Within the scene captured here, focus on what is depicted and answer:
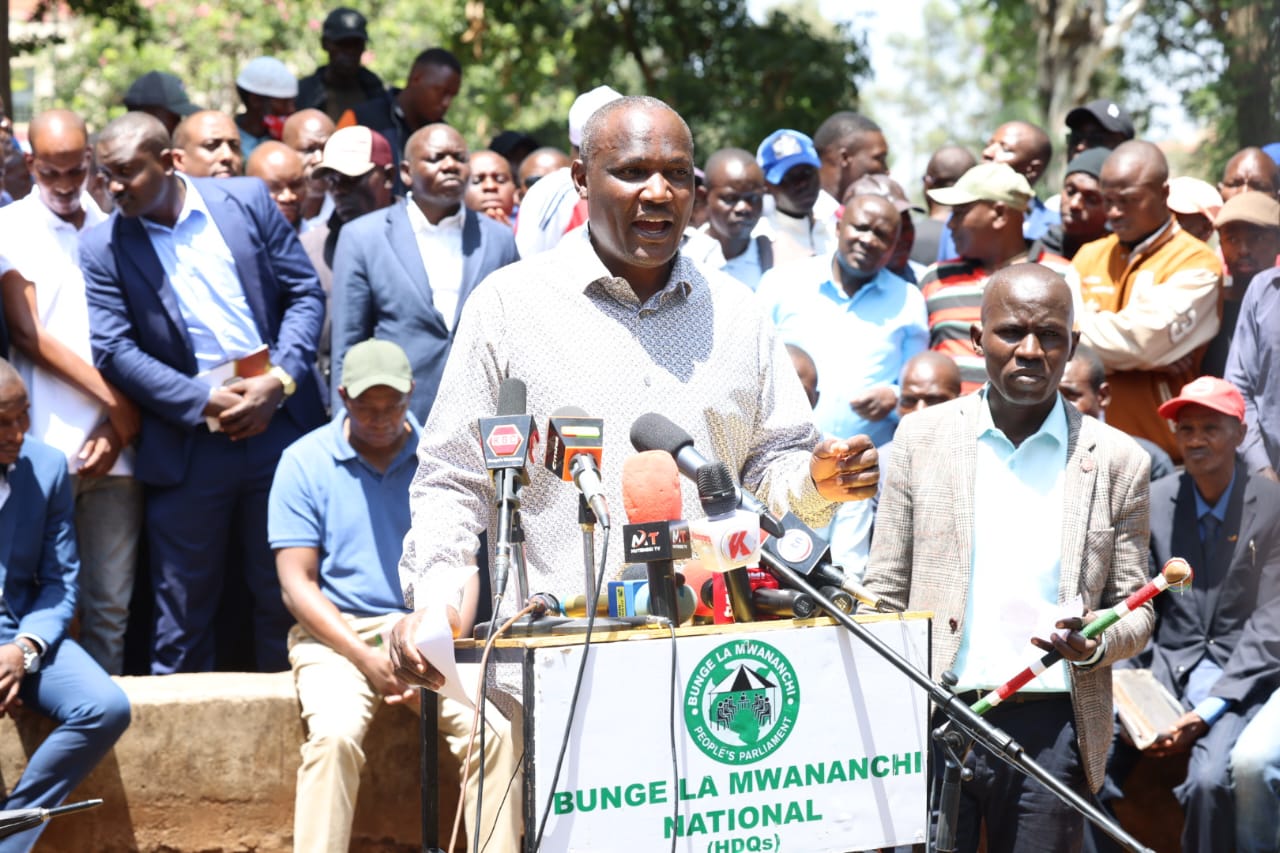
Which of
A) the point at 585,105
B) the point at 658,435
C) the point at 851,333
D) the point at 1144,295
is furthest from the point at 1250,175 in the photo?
the point at 658,435

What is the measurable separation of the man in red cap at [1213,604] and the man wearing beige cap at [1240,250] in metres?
0.90

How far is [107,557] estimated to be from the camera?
6473 mm

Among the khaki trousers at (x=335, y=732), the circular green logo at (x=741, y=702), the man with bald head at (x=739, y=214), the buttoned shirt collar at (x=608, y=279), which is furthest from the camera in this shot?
the man with bald head at (x=739, y=214)

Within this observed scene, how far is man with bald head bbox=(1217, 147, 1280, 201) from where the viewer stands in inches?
279

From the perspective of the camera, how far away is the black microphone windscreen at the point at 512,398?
131 inches

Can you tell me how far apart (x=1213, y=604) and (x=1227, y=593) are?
0.21 feet

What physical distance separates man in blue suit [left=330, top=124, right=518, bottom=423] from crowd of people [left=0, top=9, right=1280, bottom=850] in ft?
0.06

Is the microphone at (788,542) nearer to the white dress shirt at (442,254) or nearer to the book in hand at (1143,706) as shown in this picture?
the book in hand at (1143,706)

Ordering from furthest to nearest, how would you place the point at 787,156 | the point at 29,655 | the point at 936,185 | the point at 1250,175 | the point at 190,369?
the point at 936,185 < the point at 787,156 < the point at 1250,175 < the point at 190,369 < the point at 29,655

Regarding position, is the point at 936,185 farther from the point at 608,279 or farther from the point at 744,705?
the point at 744,705

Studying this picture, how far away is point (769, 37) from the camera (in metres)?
15.3

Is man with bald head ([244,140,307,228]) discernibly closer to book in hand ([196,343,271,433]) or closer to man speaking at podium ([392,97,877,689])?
book in hand ([196,343,271,433])

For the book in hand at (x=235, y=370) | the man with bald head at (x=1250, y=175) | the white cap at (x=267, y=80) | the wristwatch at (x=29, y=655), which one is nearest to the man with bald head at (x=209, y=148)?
the white cap at (x=267, y=80)

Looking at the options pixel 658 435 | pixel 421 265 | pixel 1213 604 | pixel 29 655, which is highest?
pixel 421 265
